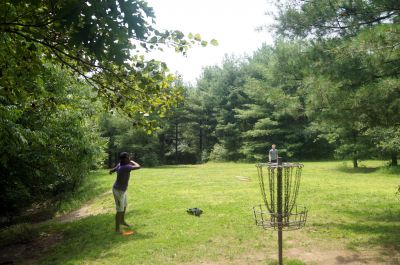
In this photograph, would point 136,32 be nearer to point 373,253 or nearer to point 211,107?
point 373,253

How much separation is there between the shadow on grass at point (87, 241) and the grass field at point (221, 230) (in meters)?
0.03

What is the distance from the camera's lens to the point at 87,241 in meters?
9.03

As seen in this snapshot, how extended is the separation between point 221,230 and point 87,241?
3307 mm

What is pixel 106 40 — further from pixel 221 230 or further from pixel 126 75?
pixel 221 230

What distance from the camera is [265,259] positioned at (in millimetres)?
6797

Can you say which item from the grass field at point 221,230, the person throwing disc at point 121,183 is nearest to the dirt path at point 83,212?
the grass field at point 221,230

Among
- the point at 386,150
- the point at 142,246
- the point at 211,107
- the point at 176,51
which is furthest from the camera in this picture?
the point at 211,107

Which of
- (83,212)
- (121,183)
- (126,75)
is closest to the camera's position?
(126,75)

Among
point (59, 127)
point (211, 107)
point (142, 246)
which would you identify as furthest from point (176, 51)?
point (211, 107)

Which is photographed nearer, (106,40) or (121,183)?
(106,40)

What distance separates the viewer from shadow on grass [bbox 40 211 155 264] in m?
7.94

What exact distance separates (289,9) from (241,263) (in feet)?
18.5

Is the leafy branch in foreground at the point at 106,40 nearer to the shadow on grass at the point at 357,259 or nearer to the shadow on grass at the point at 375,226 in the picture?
the shadow on grass at the point at 357,259

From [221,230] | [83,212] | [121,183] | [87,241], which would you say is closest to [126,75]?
[121,183]
